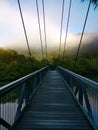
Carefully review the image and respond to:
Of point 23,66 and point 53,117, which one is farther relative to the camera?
point 23,66

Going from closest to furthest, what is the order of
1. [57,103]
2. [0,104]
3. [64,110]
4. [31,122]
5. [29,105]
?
[0,104]
[31,122]
[64,110]
[29,105]
[57,103]

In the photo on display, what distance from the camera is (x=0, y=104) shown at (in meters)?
4.55

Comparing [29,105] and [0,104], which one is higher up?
[0,104]

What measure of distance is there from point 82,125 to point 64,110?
1584 millimetres

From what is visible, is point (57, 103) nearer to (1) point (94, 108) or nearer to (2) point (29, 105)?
(2) point (29, 105)

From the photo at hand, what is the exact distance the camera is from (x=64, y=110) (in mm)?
7195

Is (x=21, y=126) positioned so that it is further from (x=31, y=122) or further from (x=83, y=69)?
(x=83, y=69)

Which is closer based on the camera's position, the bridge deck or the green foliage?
the bridge deck

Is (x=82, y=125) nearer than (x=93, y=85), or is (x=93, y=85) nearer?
(x=93, y=85)

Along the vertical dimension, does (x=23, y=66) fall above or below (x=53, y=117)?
below

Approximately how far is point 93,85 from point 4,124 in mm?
1383

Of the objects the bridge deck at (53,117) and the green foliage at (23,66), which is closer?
the bridge deck at (53,117)

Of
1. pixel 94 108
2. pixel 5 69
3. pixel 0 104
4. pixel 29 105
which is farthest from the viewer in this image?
pixel 5 69

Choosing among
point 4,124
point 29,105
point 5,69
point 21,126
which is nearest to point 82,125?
point 21,126
